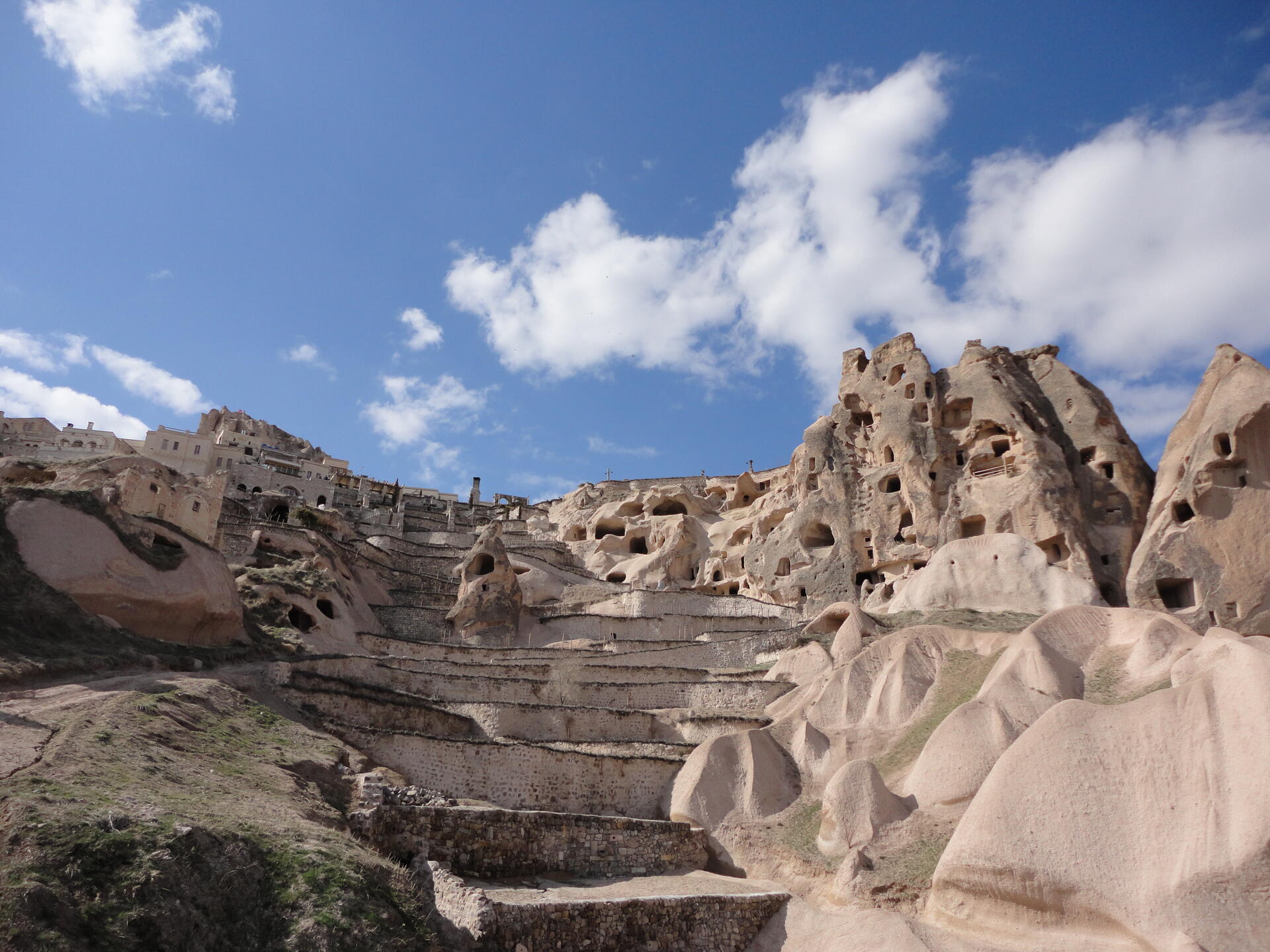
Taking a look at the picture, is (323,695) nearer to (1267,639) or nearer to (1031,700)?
(1031,700)

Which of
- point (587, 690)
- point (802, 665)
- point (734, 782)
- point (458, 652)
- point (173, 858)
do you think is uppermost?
point (458, 652)

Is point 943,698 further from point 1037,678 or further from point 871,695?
point 1037,678

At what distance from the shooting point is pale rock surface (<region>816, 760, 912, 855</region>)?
16.9 m

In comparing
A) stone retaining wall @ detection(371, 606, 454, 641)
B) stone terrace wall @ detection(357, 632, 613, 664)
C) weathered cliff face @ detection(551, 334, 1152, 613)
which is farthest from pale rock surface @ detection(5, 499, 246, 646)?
weathered cliff face @ detection(551, 334, 1152, 613)

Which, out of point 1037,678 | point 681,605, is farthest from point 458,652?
point 1037,678

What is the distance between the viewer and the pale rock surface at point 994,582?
28.3 m

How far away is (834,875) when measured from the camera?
1647 centimetres

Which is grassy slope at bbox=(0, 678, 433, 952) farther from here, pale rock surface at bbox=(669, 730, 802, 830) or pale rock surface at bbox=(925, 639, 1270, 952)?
pale rock surface at bbox=(925, 639, 1270, 952)

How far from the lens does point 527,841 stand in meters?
15.9

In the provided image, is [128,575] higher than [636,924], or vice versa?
[128,575]

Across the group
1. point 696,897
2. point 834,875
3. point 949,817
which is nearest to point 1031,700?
point 949,817

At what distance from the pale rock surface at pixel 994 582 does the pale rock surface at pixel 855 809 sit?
12.2m

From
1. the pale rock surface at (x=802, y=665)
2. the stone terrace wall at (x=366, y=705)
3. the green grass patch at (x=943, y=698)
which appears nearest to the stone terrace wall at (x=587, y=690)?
the pale rock surface at (x=802, y=665)

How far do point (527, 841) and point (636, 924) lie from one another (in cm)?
248
